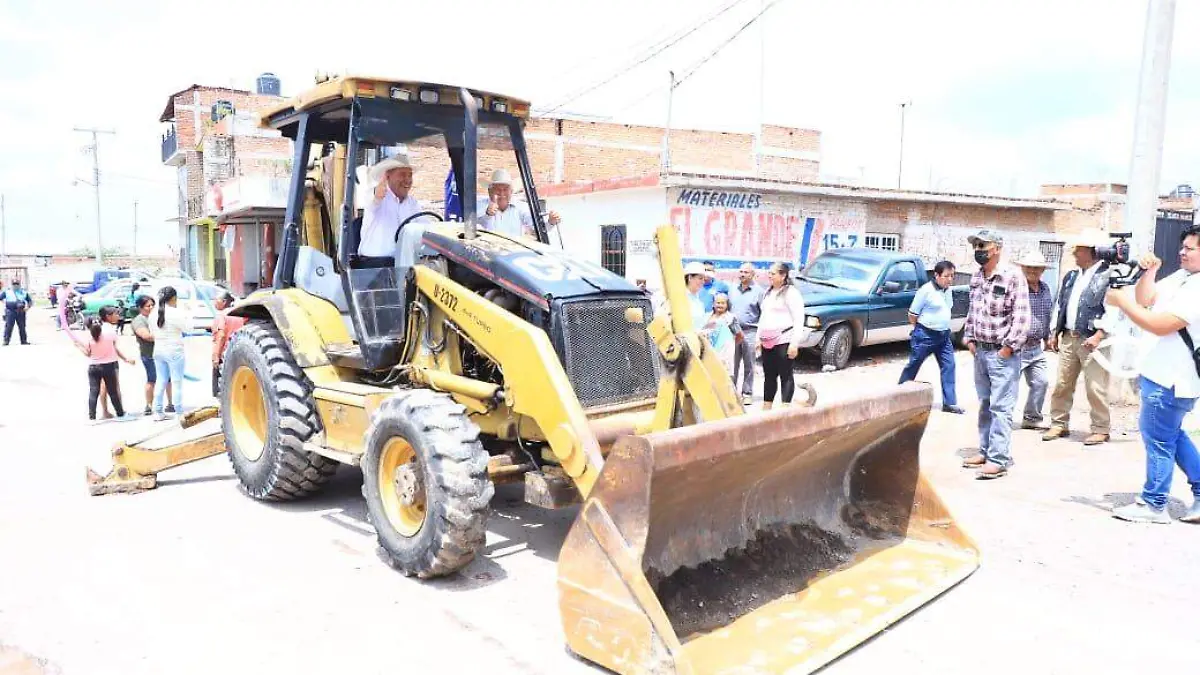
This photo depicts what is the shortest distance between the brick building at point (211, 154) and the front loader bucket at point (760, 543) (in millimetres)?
30641

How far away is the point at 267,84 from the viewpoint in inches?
1793

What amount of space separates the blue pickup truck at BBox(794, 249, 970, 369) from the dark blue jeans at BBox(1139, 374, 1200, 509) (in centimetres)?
693

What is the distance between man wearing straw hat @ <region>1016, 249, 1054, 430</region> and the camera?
26.7 ft

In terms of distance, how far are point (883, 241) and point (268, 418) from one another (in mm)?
15966

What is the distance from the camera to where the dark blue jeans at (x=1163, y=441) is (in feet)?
18.6

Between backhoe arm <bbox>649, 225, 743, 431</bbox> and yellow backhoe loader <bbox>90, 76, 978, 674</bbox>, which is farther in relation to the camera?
backhoe arm <bbox>649, 225, 743, 431</bbox>

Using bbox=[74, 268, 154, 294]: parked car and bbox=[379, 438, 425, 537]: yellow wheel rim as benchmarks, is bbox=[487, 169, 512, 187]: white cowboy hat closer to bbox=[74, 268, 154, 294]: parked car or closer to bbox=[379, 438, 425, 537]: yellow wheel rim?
bbox=[379, 438, 425, 537]: yellow wheel rim

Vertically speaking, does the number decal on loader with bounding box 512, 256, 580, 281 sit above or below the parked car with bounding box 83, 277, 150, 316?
above

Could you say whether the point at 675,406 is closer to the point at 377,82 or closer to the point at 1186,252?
the point at 377,82

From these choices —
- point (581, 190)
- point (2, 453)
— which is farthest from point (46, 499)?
point (581, 190)

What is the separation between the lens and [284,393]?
19.6 ft

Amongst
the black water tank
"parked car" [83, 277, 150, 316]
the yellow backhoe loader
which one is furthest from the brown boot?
the black water tank

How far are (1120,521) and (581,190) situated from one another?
13875 mm

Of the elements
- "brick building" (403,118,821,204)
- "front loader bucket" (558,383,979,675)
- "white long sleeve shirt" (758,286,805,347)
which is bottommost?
"front loader bucket" (558,383,979,675)
